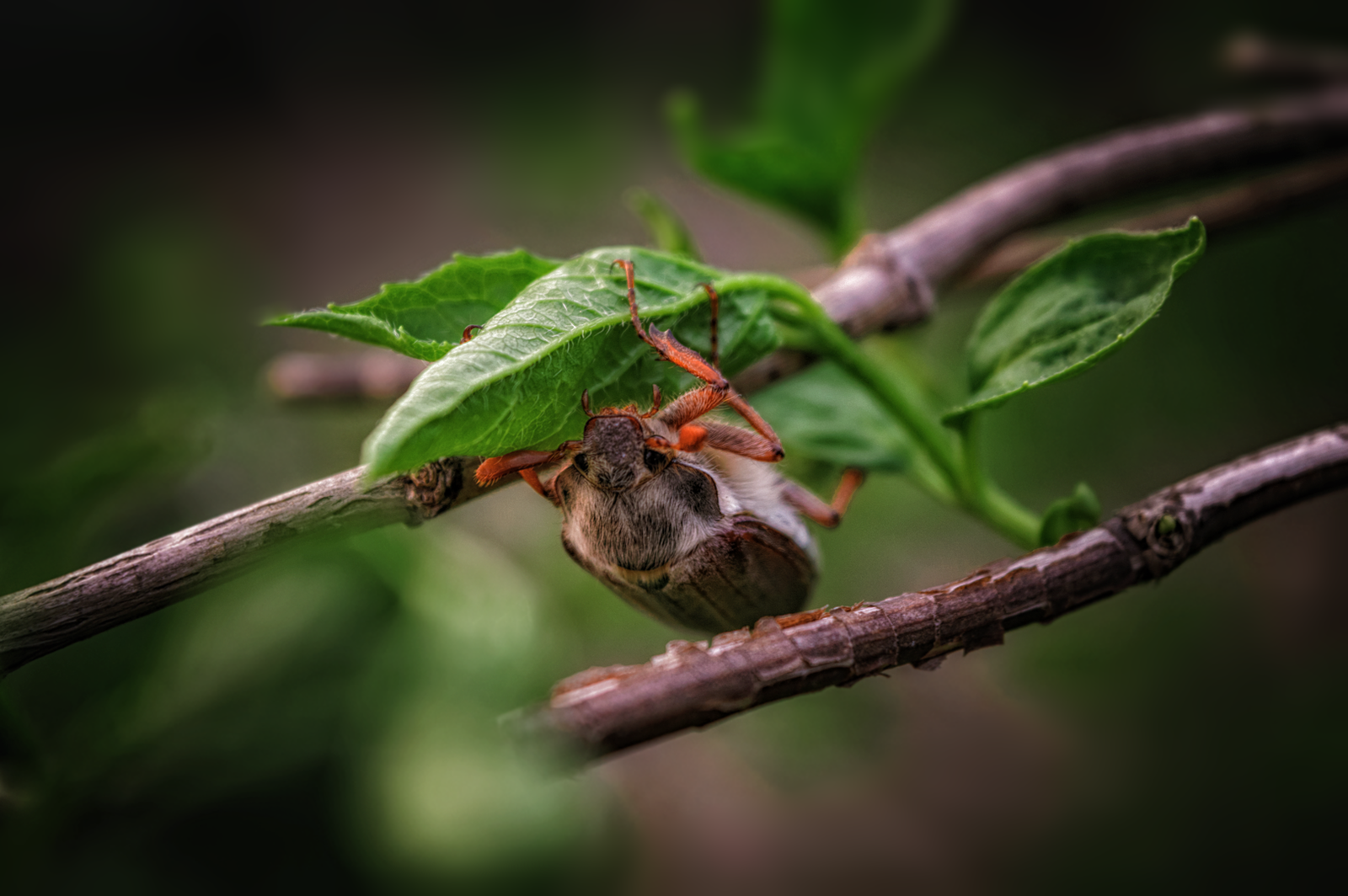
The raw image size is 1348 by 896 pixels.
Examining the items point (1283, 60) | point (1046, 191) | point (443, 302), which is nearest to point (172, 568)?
point (443, 302)

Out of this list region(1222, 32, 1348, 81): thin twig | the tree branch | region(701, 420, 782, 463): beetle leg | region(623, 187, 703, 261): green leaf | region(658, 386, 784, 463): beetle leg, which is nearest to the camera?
the tree branch

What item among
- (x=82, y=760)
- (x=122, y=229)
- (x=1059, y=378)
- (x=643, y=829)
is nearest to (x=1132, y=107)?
(x=1059, y=378)

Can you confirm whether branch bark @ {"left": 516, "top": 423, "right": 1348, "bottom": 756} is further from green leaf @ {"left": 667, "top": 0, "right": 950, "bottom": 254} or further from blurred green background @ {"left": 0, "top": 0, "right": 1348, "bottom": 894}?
green leaf @ {"left": 667, "top": 0, "right": 950, "bottom": 254}

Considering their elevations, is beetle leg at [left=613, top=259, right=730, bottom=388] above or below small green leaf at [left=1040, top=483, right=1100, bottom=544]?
above

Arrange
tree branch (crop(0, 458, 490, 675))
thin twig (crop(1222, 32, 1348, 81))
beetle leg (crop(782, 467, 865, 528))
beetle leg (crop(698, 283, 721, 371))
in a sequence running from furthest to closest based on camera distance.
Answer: thin twig (crop(1222, 32, 1348, 81)), beetle leg (crop(782, 467, 865, 528)), beetle leg (crop(698, 283, 721, 371)), tree branch (crop(0, 458, 490, 675))

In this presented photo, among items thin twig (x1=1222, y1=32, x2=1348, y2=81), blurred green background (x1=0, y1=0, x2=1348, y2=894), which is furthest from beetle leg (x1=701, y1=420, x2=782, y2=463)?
thin twig (x1=1222, y1=32, x2=1348, y2=81)

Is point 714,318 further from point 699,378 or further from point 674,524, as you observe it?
point 674,524
